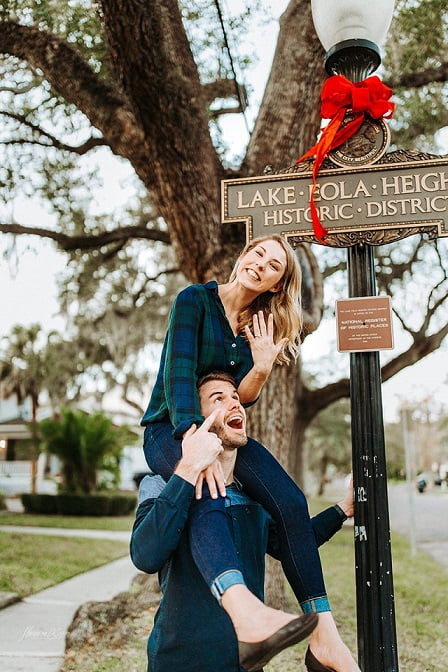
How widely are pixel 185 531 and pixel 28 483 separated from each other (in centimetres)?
2425

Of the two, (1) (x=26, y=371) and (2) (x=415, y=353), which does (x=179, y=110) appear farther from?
(1) (x=26, y=371)

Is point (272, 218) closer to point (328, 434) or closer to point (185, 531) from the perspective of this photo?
point (185, 531)

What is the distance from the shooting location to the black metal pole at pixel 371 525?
229 centimetres

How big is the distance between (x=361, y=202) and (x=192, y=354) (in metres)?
1.02

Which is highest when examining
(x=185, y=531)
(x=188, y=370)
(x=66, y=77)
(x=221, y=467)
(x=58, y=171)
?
(x=58, y=171)

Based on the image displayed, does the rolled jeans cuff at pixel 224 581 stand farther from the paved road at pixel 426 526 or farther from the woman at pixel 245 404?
the paved road at pixel 426 526

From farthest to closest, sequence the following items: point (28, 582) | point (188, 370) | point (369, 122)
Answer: point (28, 582) → point (369, 122) → point (188, 370)

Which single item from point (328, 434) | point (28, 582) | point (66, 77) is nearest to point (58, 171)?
point (66, 77)

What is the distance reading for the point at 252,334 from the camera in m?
2.54

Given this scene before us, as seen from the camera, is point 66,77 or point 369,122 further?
point 66,77

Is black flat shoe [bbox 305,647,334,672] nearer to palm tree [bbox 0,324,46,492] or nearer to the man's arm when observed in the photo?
the man's arm

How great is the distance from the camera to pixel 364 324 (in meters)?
2.57

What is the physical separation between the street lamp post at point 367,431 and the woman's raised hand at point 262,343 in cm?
35

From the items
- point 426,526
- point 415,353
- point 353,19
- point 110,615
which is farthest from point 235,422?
point 426,526
